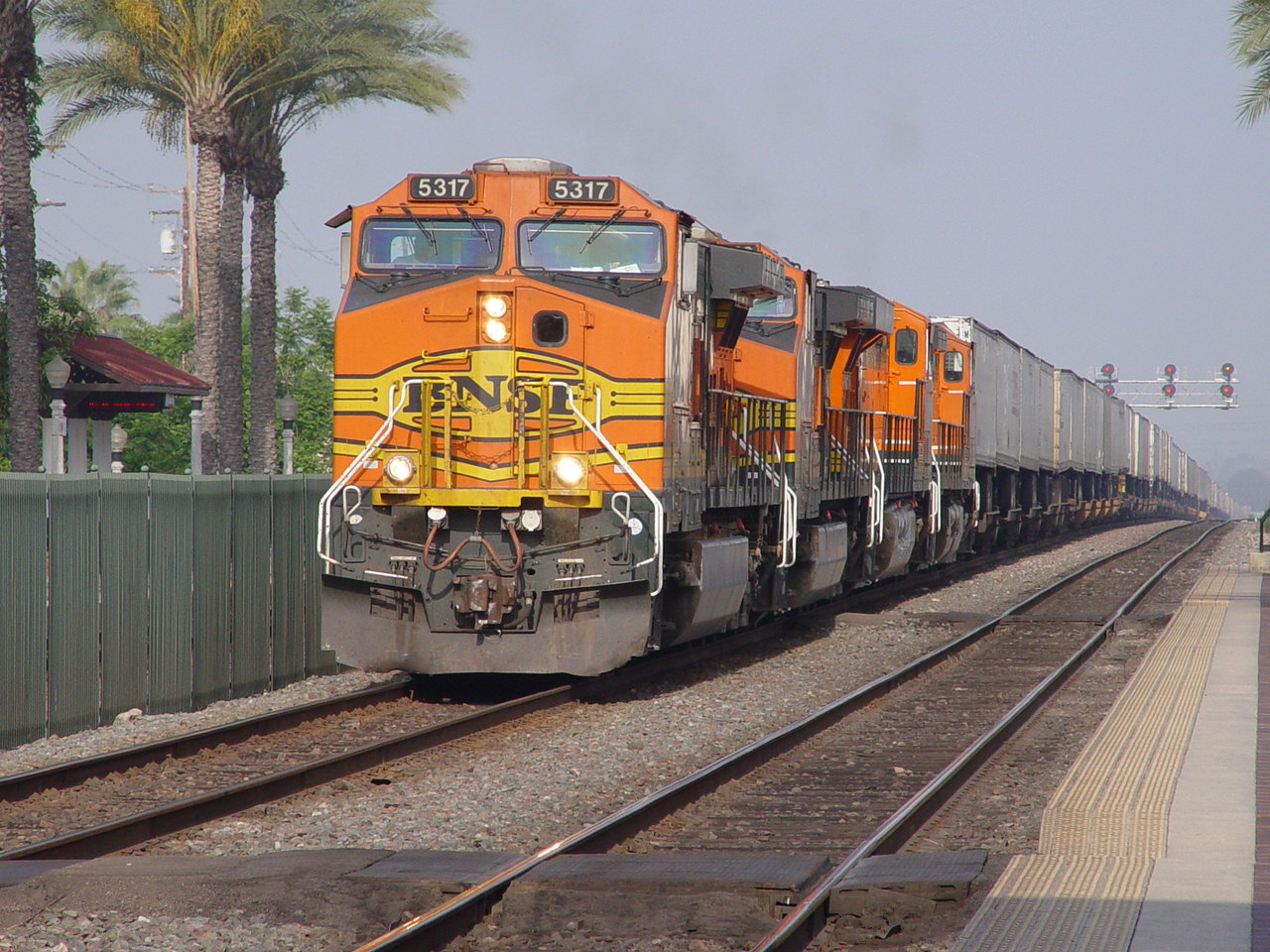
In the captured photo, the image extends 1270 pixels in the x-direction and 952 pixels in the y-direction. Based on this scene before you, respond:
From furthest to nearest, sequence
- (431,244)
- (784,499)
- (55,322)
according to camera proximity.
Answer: (55,322), (784,499), (431,244)

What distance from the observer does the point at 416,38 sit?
26703mm

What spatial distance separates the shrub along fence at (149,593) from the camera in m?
9.90

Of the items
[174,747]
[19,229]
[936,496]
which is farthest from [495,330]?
[936,496]

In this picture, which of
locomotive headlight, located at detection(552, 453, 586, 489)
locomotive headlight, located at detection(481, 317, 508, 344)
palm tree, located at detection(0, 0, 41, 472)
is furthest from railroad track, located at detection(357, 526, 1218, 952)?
palm tree, located at detection(0, 0, 41, 472)

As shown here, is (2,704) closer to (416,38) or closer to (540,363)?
(540,363)

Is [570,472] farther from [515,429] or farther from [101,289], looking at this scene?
[101,289]

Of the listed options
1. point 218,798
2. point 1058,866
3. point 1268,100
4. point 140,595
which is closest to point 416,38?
point 1268,100

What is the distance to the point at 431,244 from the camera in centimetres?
1160

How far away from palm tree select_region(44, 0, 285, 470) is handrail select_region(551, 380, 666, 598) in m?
14.9

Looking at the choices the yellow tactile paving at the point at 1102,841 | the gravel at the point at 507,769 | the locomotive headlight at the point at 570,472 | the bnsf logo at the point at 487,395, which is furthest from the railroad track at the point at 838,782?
the bnsf logo at the point at 487,395

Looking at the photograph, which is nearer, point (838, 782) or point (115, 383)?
point (838, 782)

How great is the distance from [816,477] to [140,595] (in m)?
7.49

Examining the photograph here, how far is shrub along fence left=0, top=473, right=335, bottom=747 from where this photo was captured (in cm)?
990

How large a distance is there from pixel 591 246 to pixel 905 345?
39.4ft
